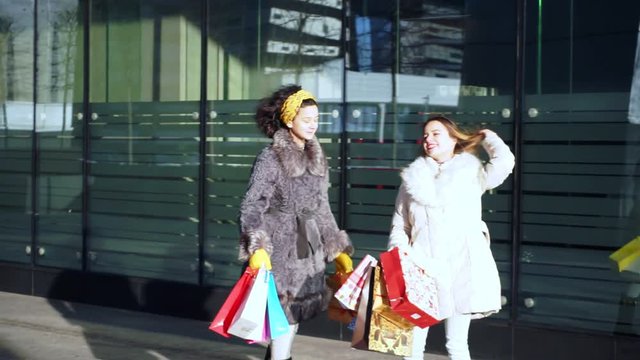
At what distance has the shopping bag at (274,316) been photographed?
6484mm

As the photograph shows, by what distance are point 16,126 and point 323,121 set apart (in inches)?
161

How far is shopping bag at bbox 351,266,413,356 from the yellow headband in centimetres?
99

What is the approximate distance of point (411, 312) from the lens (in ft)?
20.7

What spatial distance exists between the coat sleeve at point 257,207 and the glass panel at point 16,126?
6162 millimetres

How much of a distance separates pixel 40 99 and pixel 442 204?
263 inches

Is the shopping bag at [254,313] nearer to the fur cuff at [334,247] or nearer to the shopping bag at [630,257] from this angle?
the fur cuff at [334,247]

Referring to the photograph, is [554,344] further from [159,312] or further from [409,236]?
[159,312]

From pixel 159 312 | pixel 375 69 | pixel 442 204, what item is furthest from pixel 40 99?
pixel 442 204

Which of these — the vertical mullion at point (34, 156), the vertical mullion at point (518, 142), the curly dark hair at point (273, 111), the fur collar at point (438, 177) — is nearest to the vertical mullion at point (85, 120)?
the vertical mullion at point (34, 156)

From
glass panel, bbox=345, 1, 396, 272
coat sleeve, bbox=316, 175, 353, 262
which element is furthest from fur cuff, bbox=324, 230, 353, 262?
glass panel, bbox=345, 1, 396, 272

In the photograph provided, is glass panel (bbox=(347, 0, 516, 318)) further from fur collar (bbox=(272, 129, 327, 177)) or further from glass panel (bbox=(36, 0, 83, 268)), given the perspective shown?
glass panel (bbox=(36, 0, 83, 268))

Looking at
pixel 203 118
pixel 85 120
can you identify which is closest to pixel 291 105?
pixel 203 118

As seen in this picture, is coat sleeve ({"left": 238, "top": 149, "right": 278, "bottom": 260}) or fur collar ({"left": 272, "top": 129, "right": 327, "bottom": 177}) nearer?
coat sleeve ({"left": 238, "top": 149, "right": 278, "bottom": 260})

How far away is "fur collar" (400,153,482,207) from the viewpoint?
259 inches
